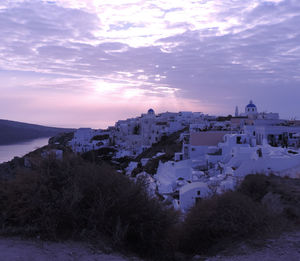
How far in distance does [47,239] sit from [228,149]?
1767 cm

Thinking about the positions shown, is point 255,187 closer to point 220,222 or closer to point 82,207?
point 220,222

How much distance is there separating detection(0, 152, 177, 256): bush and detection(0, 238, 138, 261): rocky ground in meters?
0.27

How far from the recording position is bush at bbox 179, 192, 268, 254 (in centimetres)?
657

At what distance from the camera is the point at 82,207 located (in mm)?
6105

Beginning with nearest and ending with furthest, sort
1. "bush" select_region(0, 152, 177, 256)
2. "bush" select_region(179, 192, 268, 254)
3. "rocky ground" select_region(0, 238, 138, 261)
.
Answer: "rocky ground" select_region(0, 238, 138, 261) < "bush" select_region(0, 152, 177, 256) < "bush" select_region(179, 192, 268, 254)

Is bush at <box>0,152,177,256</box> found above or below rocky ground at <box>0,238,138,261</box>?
above

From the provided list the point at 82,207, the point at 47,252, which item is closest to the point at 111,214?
the point at 82,207

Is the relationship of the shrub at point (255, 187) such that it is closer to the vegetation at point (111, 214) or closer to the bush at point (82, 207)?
the vegetation at point (111, 214)

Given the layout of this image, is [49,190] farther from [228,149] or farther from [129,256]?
[228,149]

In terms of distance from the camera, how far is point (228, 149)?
21.5 m

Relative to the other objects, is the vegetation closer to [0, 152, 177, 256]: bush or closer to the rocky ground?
[0, 152, 177, 256]: bush

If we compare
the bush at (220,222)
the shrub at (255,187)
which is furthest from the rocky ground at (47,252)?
the shrub at (255,187)

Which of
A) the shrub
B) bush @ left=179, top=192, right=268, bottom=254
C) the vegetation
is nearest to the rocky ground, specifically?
the vegetation

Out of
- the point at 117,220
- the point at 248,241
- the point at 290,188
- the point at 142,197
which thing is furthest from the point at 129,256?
the point at 290,188
